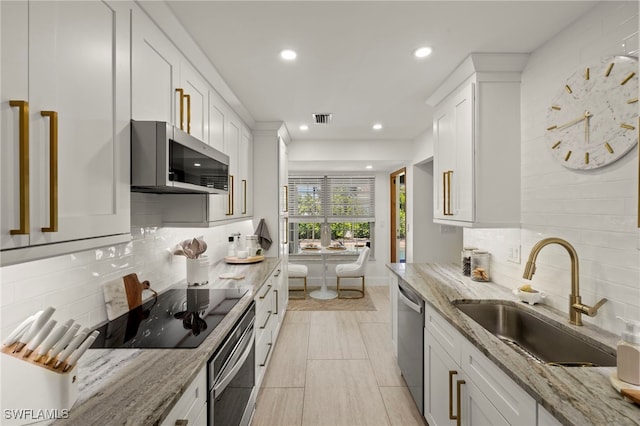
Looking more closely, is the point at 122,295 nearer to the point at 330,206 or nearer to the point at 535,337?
the point at 535,337

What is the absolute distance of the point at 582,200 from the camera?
1607 mm

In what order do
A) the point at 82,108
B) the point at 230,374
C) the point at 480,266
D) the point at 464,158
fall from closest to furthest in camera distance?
the point at 82,108
the point at 230,374
the point at 464,158
the point at 480,266

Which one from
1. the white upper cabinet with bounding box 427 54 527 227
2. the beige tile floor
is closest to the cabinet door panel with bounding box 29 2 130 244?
the beige tile floor

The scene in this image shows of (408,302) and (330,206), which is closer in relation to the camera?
(408,302)

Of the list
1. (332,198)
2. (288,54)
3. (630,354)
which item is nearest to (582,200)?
(630,354)

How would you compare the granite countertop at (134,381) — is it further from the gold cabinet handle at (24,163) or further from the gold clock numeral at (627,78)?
the gold clock numeral at (627,78)

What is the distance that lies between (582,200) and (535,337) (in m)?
0.77

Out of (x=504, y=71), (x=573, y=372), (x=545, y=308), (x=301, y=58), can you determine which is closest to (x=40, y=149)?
(x=301, y=58)

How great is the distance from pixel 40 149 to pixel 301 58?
166 centimetres

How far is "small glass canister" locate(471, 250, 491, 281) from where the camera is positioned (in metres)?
2.40

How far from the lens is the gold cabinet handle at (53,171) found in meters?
0.86

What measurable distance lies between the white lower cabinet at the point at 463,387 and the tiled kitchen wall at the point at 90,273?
176 cm

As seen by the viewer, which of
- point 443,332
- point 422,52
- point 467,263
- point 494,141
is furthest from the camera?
point 467,263

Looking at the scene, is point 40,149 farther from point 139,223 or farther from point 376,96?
point 376,96
